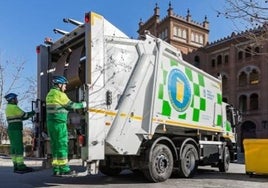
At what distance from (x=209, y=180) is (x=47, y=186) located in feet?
13.6

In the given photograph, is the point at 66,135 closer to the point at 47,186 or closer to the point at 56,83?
the point at 56,83

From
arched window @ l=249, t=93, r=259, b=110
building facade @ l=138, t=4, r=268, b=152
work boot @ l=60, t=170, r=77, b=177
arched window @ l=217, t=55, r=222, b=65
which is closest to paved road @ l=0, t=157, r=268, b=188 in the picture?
work boot @ l=60, t=170, r=77, b=177

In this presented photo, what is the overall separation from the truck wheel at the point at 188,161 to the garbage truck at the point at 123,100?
0.08 feet

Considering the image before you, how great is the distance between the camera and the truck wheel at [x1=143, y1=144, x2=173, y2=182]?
9.48m

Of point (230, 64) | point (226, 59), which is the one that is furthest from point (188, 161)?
point (226, 59)

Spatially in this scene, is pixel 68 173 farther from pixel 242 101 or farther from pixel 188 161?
pixel 242 101

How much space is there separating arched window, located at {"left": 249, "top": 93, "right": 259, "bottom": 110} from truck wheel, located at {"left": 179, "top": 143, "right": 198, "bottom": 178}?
142 ft

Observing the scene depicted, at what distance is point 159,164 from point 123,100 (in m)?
1.89

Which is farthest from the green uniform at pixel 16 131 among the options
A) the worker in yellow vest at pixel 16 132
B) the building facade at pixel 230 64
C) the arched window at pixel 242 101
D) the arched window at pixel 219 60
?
the arched window at pixel 219 60

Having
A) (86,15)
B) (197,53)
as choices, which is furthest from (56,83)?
(197,53)

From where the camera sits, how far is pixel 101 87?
8.40 metres

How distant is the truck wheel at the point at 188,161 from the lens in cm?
1078

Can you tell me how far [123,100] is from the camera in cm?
886

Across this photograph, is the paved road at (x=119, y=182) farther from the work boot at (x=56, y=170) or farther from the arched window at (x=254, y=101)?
the arched window at (x=254, y=101)
